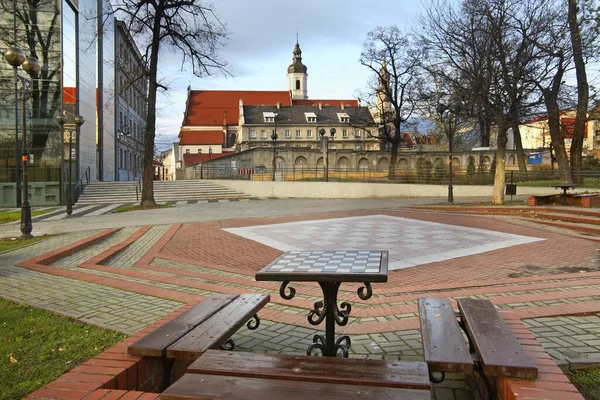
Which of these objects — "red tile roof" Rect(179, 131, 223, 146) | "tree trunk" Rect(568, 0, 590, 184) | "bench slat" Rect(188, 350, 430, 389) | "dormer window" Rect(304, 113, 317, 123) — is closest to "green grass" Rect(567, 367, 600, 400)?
"bench slat" Rect(188, 350, 430, 389)

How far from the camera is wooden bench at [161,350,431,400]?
2.08 metres

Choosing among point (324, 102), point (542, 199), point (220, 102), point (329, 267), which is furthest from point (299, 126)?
point (329, 267)

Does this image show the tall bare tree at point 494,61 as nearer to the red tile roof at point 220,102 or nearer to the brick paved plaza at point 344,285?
the brick paved plaza at point 344,285

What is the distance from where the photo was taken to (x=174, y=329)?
3.12 m

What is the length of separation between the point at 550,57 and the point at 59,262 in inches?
749

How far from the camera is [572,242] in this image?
10.1 metres

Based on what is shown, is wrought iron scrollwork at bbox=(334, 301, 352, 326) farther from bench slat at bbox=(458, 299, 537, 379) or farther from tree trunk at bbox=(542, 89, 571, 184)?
tree trunk at bbox=(542, 89, 571, 184)

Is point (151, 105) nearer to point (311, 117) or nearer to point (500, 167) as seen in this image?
point (500, 167)

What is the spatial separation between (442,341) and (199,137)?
339 feet

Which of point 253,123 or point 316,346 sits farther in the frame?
point 253,123

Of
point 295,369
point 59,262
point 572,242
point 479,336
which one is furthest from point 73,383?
point 572,242

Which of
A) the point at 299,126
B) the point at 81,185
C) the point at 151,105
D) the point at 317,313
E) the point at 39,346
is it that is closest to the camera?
the point at 317,313


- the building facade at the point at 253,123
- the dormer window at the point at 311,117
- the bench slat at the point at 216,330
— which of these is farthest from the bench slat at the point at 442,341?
the dormer window at the point at 311,117

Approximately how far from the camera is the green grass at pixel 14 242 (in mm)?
10375
